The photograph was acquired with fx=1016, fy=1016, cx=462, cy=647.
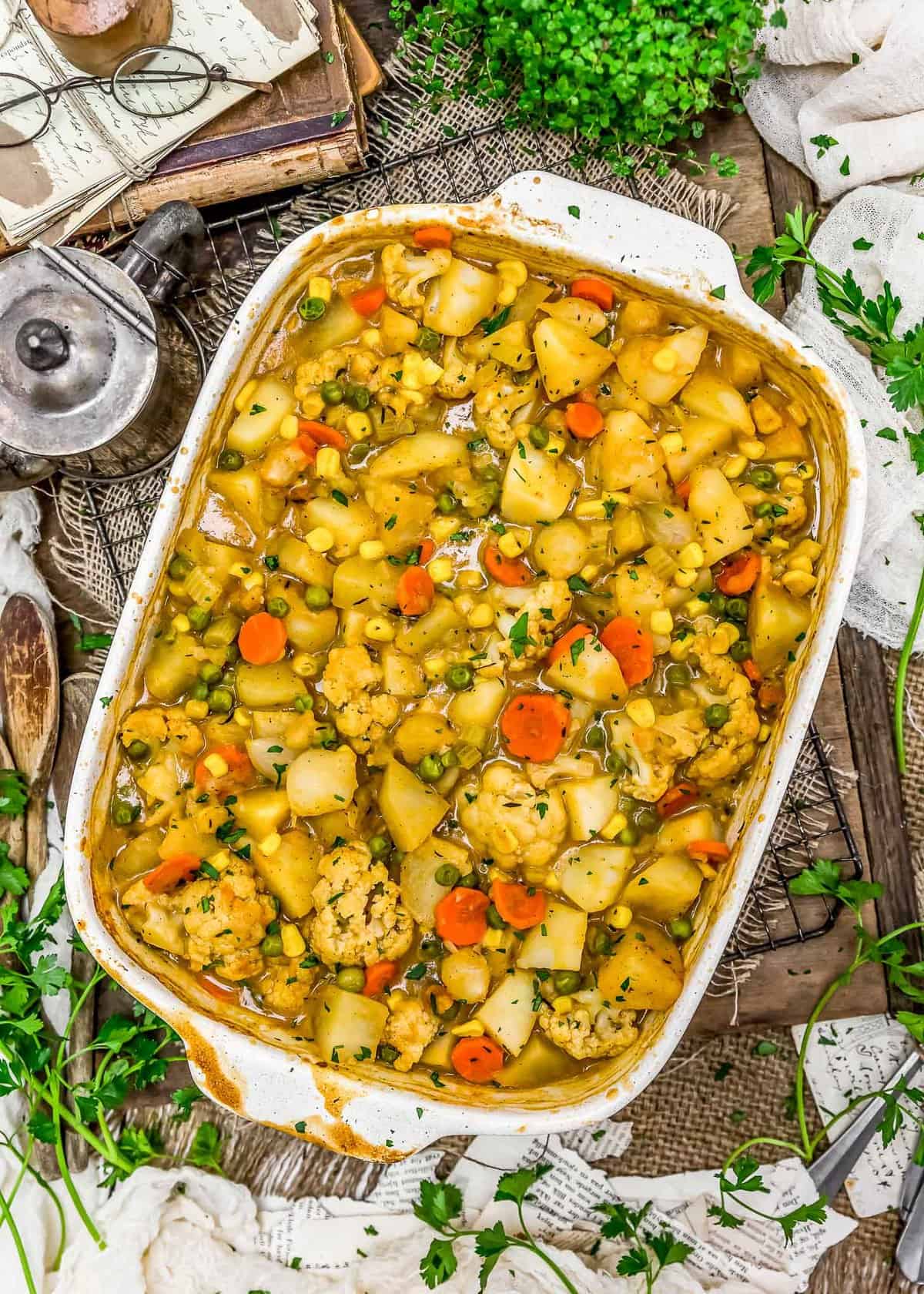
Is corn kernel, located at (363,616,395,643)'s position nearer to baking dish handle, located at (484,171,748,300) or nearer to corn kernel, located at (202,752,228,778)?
corn kernel, located at (202,752,228,778)

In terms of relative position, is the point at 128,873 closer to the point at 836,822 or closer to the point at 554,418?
the point at 554,418

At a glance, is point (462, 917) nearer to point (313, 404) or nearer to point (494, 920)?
point (494, 920)

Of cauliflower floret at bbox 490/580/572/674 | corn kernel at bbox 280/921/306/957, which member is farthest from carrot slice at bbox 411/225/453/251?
corn kernel at bbox 280/921/306/957

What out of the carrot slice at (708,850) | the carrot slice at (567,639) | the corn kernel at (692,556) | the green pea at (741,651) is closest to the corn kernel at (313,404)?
the carrot slice at (567,639)

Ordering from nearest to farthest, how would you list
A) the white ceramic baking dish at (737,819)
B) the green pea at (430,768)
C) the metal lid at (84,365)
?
1. the white ceramic baking dish at (737,819)
2. the green pea at (430,768)
3. the metal lid at (84,365)

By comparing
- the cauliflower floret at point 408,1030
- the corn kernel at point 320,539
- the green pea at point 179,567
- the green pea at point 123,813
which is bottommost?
the cauliflower floret at point 408,1030

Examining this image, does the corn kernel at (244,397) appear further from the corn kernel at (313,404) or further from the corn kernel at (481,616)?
the corn kernel at (481,616)
